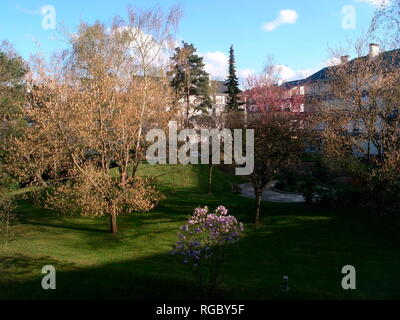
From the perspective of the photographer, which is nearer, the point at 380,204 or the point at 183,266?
the point at 183,266

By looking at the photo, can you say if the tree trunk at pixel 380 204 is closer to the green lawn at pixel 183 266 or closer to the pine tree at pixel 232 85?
the green lawn at pixel 183 266

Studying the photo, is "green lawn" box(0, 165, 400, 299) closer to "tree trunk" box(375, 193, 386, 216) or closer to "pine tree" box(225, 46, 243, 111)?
"tree trunk" box(375, 193, 386, 216)

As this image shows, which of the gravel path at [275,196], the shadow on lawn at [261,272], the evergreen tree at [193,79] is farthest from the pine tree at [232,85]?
the shadow on lawn at [261,272]

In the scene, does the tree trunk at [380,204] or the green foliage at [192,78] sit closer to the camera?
the tree trunk at [380,204]

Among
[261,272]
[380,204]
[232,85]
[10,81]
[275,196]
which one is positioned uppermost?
[232,85]

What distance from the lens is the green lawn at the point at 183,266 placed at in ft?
27.5

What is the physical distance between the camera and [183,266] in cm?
1031

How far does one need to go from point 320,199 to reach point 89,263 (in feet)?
38.5

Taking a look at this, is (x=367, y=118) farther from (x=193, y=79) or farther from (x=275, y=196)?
(x=193, y=79)

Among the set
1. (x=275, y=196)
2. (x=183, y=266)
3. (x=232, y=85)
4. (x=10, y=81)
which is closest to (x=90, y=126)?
(x=183, y=266)

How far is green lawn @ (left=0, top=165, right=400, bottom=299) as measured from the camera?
8375 mm

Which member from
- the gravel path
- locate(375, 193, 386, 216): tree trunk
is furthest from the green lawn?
the gravel path
